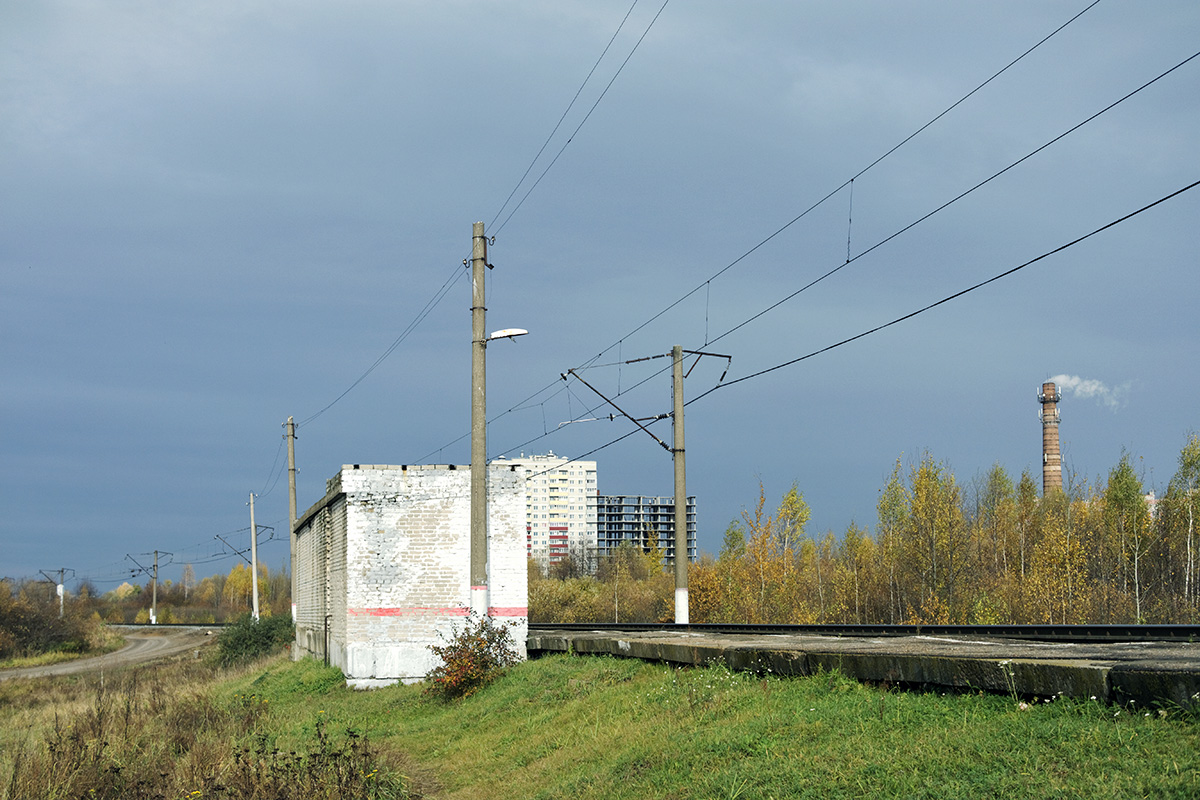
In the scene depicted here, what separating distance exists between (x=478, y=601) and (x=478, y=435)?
3.09 meters

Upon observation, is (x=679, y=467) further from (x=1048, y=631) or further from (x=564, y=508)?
(x=564, y=508)

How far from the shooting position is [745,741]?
820cm

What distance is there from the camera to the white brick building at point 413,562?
2081 centimetres

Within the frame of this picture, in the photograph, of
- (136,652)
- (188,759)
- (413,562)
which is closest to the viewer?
(188,759)

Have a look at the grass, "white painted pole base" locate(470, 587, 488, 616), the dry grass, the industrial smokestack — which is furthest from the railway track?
the industrial smokestack

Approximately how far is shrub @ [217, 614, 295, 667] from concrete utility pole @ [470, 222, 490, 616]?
2136 centimetres

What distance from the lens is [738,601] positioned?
4356cm

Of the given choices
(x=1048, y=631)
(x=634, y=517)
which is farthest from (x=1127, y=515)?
(x=634, y=517)

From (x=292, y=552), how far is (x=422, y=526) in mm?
18602

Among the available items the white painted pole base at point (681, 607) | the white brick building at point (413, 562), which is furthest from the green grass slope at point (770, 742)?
the white painted pole base at point (681, 607)

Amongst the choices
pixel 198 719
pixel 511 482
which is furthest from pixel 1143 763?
pixel 511 482

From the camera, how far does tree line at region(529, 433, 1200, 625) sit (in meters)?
40.4

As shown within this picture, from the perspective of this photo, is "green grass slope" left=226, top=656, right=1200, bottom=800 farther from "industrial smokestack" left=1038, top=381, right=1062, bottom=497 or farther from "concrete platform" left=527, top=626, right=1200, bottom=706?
"industrial smokestack" left=1038, top=381, right=1062, bottom=497

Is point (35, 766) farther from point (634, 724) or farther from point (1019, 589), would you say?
point (1019, 589)
